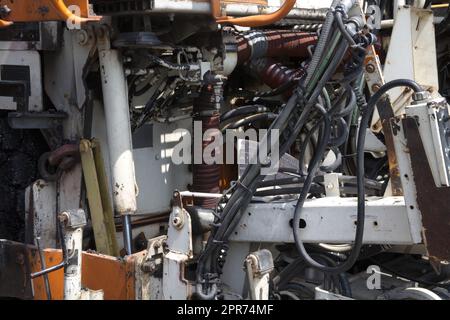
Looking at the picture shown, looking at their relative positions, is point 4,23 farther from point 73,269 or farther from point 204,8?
point 73,269

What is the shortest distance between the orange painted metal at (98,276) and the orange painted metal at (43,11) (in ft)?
3.34

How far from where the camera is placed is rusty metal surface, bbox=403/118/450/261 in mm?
2760

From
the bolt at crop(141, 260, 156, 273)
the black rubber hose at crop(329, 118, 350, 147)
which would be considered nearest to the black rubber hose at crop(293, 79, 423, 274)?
the black rubber hose at crop(329, 118, 350, 147)

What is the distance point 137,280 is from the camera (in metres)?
3.25

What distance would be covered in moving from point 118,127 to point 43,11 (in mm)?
595

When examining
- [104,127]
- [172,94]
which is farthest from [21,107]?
[172,94]

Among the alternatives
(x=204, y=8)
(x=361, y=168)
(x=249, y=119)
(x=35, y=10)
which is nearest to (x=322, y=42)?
(x=361, y=168)

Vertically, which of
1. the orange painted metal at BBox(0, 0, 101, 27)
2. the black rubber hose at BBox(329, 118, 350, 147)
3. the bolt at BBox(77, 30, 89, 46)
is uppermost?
the orange painted metal at BBox(0, 0, 101, 27)

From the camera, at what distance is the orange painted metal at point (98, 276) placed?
3.26 meters

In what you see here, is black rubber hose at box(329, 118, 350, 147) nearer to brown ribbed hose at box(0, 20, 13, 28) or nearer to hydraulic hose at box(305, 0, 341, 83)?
hydraulic hose at box(305, 0, 341, 83)

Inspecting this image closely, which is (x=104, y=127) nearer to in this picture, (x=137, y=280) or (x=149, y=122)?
(x=149, y=122)

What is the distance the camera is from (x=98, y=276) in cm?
335

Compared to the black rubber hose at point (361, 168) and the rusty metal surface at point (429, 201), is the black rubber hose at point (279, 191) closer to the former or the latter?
the black rubber hose at point (361, 168)

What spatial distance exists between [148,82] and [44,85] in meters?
0.53
